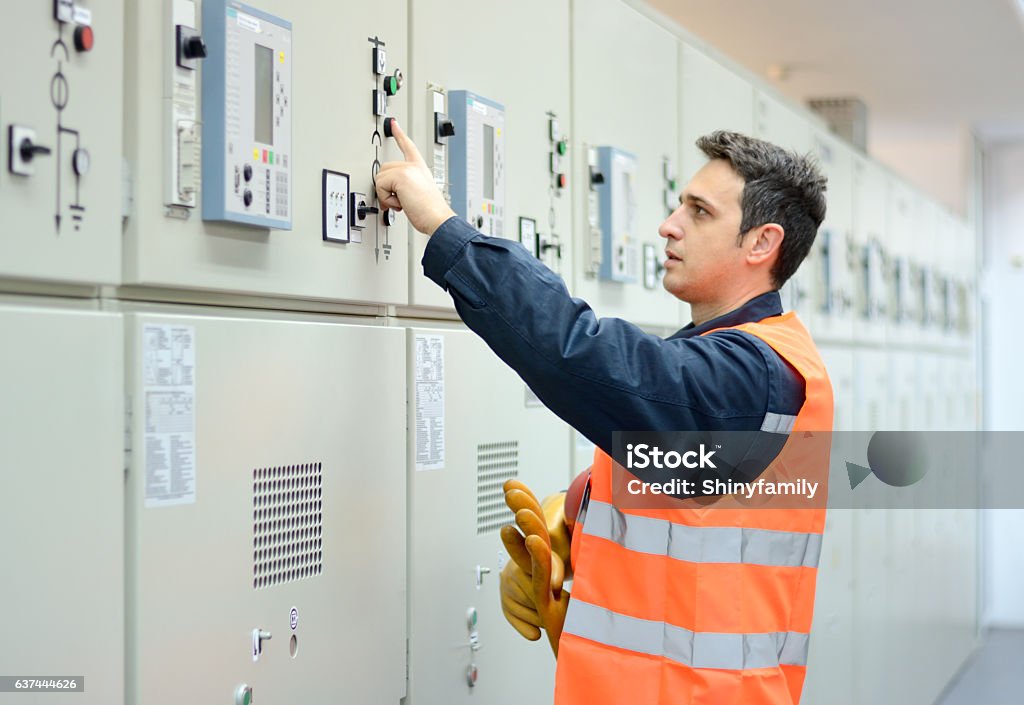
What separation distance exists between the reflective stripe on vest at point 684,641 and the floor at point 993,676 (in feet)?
17.4

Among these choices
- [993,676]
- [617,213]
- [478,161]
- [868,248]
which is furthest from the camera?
[993,676]

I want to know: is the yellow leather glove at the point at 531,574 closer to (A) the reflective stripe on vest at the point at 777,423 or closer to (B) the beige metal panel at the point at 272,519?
(B) the beige metal panel at the point at 272,519

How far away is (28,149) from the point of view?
1.37m

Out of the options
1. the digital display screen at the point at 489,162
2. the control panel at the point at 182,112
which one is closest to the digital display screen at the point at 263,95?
the control panel at the point at 182,112

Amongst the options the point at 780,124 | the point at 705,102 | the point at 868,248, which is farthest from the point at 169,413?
the point at 868,248

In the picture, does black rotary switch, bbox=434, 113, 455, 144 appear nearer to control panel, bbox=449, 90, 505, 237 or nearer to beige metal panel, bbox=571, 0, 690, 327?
control panel, bbox=449, 90, 505, 237

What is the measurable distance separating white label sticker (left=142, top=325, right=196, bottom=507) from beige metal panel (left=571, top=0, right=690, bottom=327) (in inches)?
54.5

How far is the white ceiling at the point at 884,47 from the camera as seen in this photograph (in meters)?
5.42

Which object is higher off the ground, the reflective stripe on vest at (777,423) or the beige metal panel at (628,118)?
the beige metal panel at (628,118)

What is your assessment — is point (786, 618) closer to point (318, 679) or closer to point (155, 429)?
point (318, 679)

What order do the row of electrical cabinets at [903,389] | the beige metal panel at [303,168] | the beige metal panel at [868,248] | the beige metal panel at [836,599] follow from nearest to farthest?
the beige metal panel at [303,168] < the beige metal panel at [836,599] < the row of electrical cabinets at [903,389] < the beige metal panel at [868,248]

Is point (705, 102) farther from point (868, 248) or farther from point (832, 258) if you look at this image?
point (868, 248)

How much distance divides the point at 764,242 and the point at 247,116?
39.3 inches

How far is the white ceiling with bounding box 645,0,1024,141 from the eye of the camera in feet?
17.8
